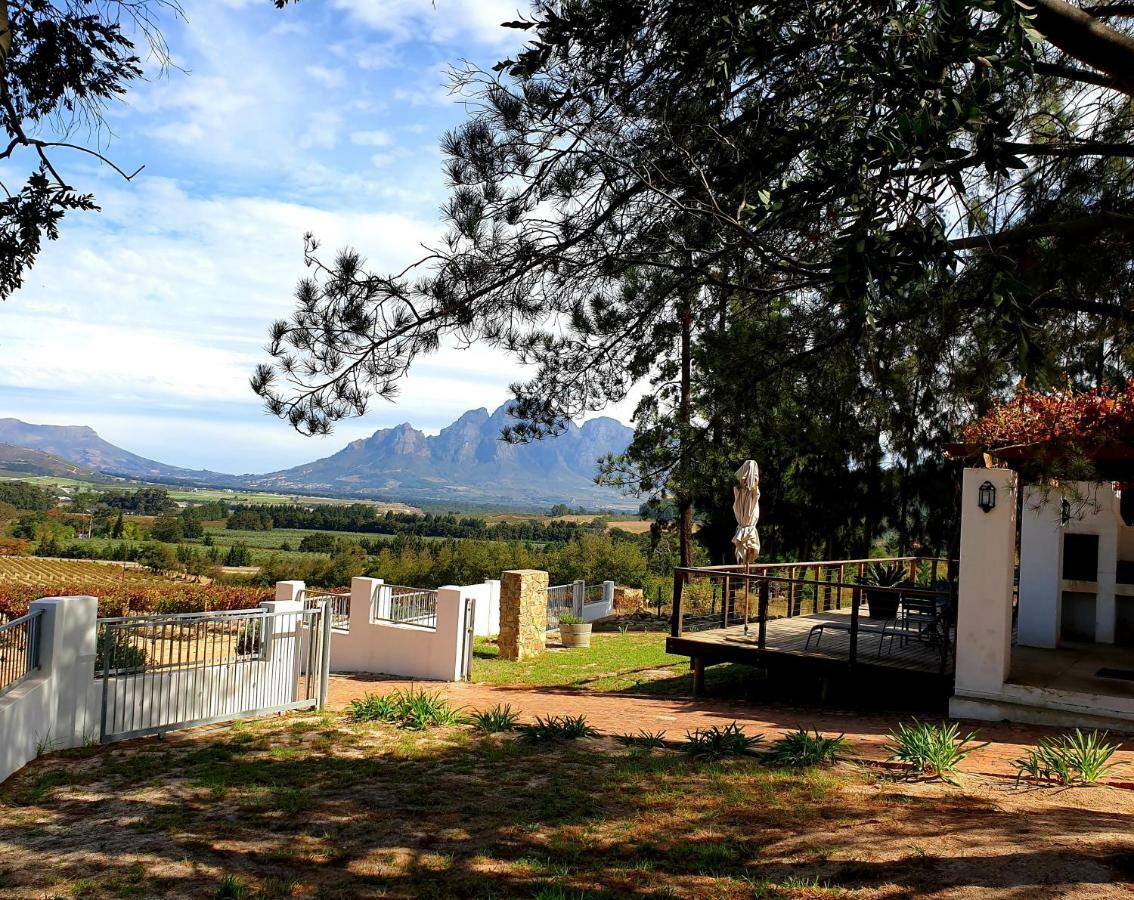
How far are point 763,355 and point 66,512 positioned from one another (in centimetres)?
9375

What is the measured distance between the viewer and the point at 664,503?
68.4 feet

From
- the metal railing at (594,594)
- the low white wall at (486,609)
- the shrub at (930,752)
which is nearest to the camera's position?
the shrub at (930,752)

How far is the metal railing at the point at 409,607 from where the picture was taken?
1675cm

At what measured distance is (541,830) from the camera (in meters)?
5.02

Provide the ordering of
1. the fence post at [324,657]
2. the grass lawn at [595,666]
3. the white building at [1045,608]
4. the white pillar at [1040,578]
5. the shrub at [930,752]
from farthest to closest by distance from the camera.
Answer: the grass lawn at [595,666] < the white pillar at [1040,578] < the fence post at [324,657] < the white building at [1045,608] < the shrub at [930,752]

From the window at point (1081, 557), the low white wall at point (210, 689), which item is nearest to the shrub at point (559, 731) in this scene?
the low white wall at point (210, 689)

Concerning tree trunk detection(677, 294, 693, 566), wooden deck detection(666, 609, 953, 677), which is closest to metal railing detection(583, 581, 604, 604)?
tree trunk detection(677, 294, 693, 566)

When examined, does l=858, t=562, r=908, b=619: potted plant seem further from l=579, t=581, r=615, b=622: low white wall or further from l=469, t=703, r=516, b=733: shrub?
l=579, t=581, r=615, b=622: low white wall

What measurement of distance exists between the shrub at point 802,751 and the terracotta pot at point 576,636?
11.9 meters

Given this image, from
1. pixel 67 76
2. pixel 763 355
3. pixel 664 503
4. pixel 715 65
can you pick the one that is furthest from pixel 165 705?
pixel 664 503

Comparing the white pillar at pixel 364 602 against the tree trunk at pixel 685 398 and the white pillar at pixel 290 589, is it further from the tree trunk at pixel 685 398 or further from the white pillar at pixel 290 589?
the tree trunk at pixel 685 398

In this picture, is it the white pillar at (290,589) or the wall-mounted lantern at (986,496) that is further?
the white pillar at (290,589)

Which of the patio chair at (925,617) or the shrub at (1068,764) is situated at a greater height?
the patio chair at (925,617)

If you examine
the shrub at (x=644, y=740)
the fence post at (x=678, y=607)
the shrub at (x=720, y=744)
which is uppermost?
the fence post at (x=678, y=607)
